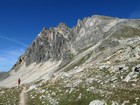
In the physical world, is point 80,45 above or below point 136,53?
above

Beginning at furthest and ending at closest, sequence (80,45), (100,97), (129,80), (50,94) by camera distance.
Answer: (80,45) < (50,94) < (129,80) < (100,97)

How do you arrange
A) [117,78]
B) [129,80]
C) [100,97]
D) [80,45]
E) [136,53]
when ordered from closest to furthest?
[100,97], [129,80], [117,78], [136,53], [80,45]

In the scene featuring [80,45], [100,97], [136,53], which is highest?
[80,45]

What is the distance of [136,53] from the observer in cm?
5750

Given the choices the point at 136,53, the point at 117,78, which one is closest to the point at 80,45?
the point at 136,53

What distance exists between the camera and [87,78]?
5138 cm

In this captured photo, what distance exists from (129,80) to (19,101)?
22.5 metres

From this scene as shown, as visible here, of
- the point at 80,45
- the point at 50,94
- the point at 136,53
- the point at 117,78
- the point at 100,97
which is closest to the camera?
the point at 100,97

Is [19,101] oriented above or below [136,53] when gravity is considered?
below

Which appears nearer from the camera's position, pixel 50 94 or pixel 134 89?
pixel 134 89

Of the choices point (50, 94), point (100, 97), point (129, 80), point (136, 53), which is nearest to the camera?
point (100, 97)

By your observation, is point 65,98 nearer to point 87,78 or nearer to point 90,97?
point 90,97

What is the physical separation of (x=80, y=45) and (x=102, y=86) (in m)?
150

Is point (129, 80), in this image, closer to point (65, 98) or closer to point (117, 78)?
point (117, 78)
